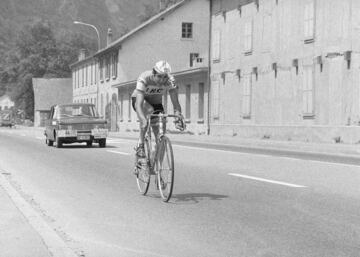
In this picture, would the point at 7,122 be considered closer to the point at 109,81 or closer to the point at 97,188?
the point at 109,81

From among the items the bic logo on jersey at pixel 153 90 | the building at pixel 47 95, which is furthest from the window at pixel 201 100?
the building at pixel 47 95

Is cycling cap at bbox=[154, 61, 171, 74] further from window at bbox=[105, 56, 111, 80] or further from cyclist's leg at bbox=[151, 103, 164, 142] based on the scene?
Answer: window at bbox=[105, 56, 111, 80]

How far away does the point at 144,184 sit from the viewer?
31.4 ft

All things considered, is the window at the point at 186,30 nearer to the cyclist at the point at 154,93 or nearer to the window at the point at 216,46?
the window at the point at 216,46

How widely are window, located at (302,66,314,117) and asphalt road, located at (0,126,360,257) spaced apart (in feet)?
48.5

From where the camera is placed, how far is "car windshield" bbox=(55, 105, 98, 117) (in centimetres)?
2444

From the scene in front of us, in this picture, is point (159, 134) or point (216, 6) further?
point (216, 6)

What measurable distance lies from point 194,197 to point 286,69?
22.7 meters

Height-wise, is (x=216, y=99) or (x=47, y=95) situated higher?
(x=47, y=95)

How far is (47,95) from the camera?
9812 cm

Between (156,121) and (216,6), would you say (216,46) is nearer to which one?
(216,6)

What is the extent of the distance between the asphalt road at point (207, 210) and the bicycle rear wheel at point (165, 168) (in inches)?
7.2

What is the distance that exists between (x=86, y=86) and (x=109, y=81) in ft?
40.3

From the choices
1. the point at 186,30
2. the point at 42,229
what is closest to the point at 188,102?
the point at 186,30
